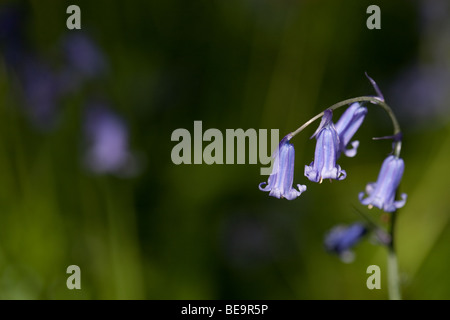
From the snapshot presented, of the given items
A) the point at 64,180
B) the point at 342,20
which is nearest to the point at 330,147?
the point at 64,180

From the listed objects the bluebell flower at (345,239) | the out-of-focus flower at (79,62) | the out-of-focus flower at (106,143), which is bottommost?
the bluebell flower at (345,239)

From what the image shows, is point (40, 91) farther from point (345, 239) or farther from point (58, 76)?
point (345, 239)

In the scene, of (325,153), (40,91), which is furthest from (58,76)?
(325,153)

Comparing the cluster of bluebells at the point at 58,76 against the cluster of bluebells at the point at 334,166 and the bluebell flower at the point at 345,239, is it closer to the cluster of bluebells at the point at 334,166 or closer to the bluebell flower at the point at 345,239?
the bluebell flower at the point at 345,239

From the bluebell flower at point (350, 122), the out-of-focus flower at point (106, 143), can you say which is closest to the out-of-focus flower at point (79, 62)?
the out-of-focus flower at point (106, 143)

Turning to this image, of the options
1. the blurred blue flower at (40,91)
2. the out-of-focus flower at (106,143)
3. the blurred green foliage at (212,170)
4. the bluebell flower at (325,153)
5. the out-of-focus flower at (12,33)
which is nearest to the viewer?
the bluebell flower at (325,153)
